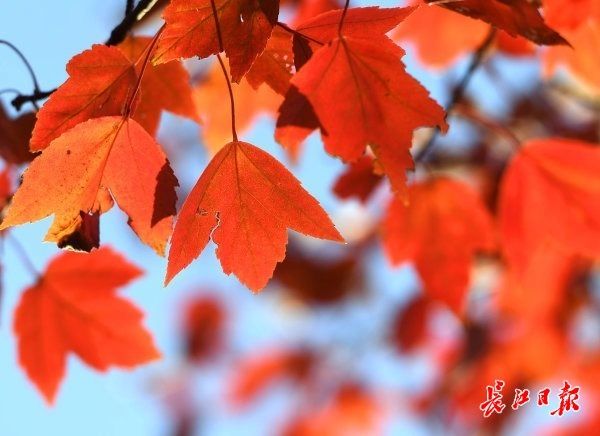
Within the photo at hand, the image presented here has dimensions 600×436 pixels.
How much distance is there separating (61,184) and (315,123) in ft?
0.95

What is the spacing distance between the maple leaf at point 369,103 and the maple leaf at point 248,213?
0.24 feet

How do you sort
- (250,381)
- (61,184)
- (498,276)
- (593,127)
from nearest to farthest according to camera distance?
1. (61,184)
2. (593,127)
3. (498,276)
4. (250,381)

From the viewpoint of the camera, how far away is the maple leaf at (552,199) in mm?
1392

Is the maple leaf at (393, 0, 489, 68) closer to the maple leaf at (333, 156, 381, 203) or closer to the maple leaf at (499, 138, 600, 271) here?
the maple leaf at (499, 138, 600, 271)

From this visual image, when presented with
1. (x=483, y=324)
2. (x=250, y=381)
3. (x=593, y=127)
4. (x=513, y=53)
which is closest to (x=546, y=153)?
(x=513, y=53)

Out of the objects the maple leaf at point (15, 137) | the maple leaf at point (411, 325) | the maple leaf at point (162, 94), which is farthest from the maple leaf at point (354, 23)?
the maple leaf at point (411, 325)

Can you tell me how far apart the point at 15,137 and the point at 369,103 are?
499 mm

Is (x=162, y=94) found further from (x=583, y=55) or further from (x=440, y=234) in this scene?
(x=583, y=55)

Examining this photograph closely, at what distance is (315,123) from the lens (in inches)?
32.5

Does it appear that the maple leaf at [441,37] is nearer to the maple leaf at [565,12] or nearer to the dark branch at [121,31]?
the maple leaf at [565,12]

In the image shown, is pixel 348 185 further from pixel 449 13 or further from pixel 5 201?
pixel 5 201

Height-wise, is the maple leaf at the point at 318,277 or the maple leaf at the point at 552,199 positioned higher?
the maple leaf at the point at 318,277

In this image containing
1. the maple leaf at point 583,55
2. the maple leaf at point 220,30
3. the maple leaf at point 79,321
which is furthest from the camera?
the maple leaf at point 583,55

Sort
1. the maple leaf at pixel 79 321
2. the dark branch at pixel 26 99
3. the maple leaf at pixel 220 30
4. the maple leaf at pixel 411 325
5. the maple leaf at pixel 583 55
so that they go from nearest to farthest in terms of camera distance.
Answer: the maple leaf at pixel 220 30 < the dark branch at pixel 26 99 < the maple leaf at pixel 79 321 < the maple leaf at pixel 583 55 < the maple leaf at pixel 411 325
